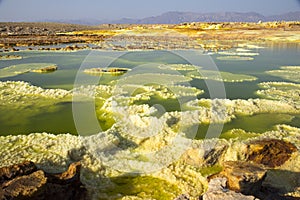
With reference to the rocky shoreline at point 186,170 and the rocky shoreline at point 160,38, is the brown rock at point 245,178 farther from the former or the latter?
the rocky shoreline at point 160,38

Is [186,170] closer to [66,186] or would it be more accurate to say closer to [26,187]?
[66,186]

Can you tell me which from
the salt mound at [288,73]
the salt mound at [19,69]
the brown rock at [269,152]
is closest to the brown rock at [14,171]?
the brown rock at [269,152]

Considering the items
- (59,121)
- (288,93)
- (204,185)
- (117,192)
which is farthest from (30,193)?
(288,93)

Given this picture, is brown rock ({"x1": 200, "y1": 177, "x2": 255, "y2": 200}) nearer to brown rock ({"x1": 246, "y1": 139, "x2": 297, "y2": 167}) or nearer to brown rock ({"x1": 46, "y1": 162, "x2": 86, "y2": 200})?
brown rock ({"x1": 46, "y1": 162, "x2": 86, "y2": 200})

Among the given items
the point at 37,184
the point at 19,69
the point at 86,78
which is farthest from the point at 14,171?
the point at 19,69

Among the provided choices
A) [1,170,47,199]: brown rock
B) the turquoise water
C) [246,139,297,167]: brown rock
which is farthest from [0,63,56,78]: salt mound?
[246,139,297,167]: brown rock

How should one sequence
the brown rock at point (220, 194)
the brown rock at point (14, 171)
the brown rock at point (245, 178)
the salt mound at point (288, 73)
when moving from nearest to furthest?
1. the brown rock at point (220, 194)
2. the brown rock at point (245, 178)
3. the brown rock at point (14, 171)
4. the salt mound at point (288, 73)
